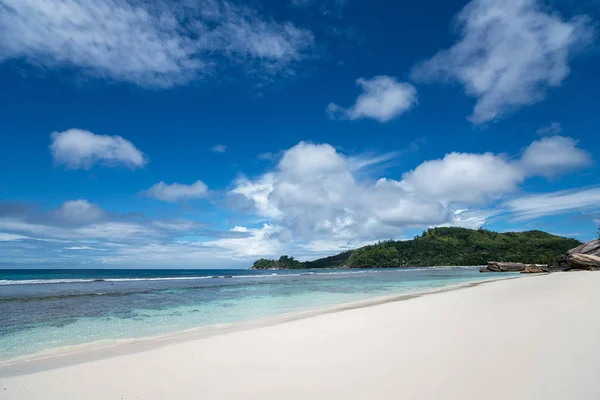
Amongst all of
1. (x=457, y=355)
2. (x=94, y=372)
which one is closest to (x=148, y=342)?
(x=94, y=372)

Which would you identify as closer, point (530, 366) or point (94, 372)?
point (530, 366)

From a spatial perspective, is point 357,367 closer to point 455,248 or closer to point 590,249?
point 590,249

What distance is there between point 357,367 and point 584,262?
5256cm

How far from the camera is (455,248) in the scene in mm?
145000

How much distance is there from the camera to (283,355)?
593 cm

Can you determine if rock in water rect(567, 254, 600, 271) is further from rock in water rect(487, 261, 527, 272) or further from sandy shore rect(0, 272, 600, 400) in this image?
sandy shore rect(0, 272, 600, 400)

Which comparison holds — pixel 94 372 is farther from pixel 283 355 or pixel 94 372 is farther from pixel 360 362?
pixel 360 362

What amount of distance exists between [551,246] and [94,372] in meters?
146

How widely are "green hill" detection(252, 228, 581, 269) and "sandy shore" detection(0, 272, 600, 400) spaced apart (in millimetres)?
122583

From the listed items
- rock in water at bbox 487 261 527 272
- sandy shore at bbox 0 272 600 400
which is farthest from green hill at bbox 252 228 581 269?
sandy shore at bbox 0 272 600 400

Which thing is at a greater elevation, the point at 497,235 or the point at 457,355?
the point at 497,235

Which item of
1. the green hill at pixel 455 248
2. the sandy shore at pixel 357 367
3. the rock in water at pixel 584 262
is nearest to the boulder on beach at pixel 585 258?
the rock in water at pixel 584 262

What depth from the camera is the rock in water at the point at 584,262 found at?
40.2 m

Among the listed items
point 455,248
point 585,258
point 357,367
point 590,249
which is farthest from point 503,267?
point 455,248
